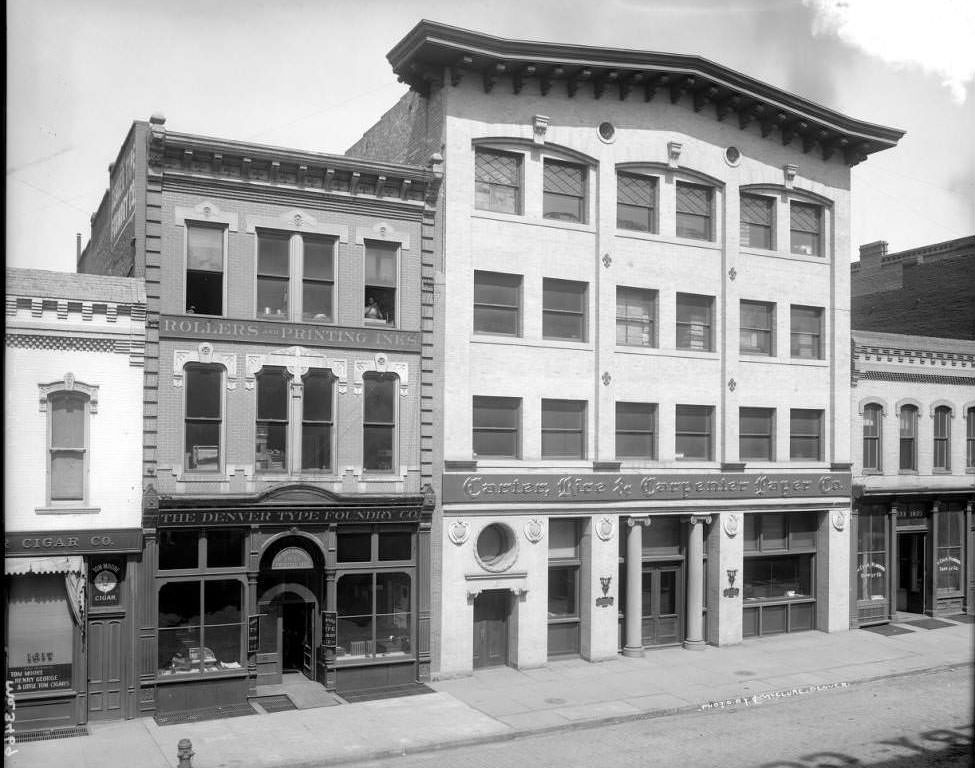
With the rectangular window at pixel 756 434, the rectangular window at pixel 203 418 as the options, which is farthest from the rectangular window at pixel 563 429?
the rectangular window at pixel 203 418

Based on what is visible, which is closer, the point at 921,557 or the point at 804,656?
the point at 804,656

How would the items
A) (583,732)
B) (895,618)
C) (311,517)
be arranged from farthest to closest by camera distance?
(895,618) < (311,517) < (583,732)

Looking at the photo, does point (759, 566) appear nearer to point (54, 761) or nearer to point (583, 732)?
point (583, 732)

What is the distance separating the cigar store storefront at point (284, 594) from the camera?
2070cm

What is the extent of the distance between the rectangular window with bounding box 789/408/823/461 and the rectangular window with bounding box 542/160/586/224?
965 cm

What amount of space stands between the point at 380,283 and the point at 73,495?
27.6 feet

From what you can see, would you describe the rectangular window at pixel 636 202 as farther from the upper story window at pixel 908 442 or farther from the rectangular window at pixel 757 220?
the upper story window at pixel 908 442

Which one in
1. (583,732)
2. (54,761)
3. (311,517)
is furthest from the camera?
(311,517)

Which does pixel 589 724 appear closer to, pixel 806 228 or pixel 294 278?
pixel 294 278

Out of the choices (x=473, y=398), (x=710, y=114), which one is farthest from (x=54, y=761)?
(x=710, y=114)

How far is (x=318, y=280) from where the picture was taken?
22609mm

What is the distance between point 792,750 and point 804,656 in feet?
29.5

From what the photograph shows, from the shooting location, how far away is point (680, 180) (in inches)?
1089

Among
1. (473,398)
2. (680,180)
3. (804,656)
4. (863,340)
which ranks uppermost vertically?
(680,180)
